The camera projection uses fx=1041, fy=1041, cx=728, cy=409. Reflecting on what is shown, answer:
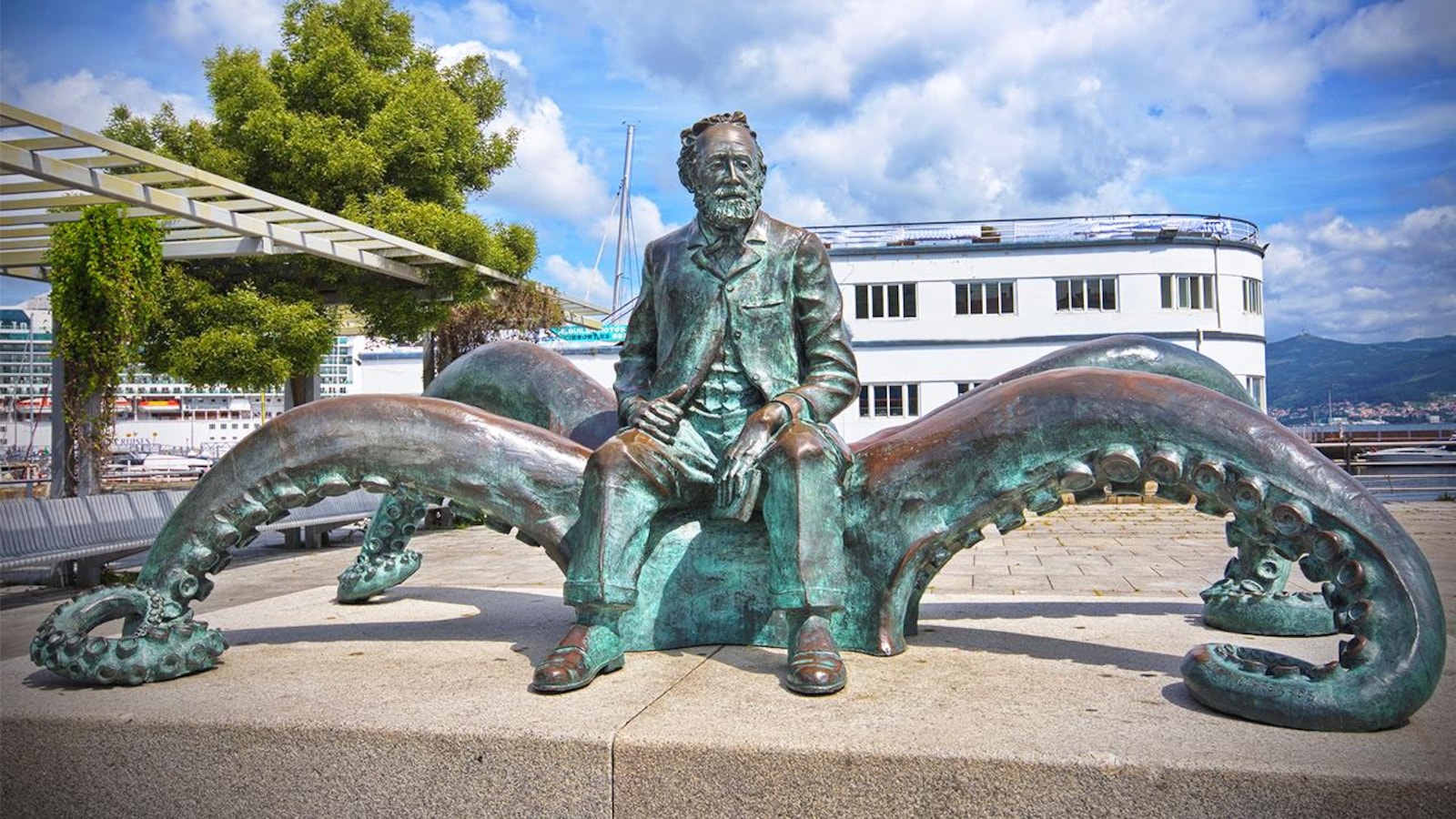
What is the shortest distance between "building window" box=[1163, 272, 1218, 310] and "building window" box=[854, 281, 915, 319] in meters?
7.90

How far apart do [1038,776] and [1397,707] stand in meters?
1.03

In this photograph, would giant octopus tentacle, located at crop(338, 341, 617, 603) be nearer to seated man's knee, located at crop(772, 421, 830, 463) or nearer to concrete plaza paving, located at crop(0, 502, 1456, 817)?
concrete plaza paving, located at crop(0, 502, 1456, 817)

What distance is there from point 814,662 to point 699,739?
57 cm

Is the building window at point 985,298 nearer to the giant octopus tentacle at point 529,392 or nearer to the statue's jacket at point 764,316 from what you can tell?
the giant octopus tentacle at point 529,392

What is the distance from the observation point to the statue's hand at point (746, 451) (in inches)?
132

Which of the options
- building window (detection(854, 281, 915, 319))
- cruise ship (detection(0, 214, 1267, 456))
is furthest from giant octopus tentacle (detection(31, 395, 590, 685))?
building window (detection(854, 281, 915, 319))

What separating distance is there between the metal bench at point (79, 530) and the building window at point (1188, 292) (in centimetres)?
2903

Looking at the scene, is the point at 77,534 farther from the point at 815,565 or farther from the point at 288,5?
the point at 288,5

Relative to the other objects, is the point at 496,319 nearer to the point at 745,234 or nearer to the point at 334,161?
the point at 334,161

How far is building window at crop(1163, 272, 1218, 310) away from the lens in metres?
32.6

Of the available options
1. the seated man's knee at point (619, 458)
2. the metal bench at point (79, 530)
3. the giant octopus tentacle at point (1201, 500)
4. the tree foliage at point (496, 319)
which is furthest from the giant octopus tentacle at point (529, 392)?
the tree foliage at point (496, 319)

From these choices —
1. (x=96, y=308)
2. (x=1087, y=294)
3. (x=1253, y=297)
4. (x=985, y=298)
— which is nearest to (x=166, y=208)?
(x=96, y=308)

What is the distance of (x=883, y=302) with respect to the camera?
3403 cm

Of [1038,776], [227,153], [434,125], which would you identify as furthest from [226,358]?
[1038,776]
